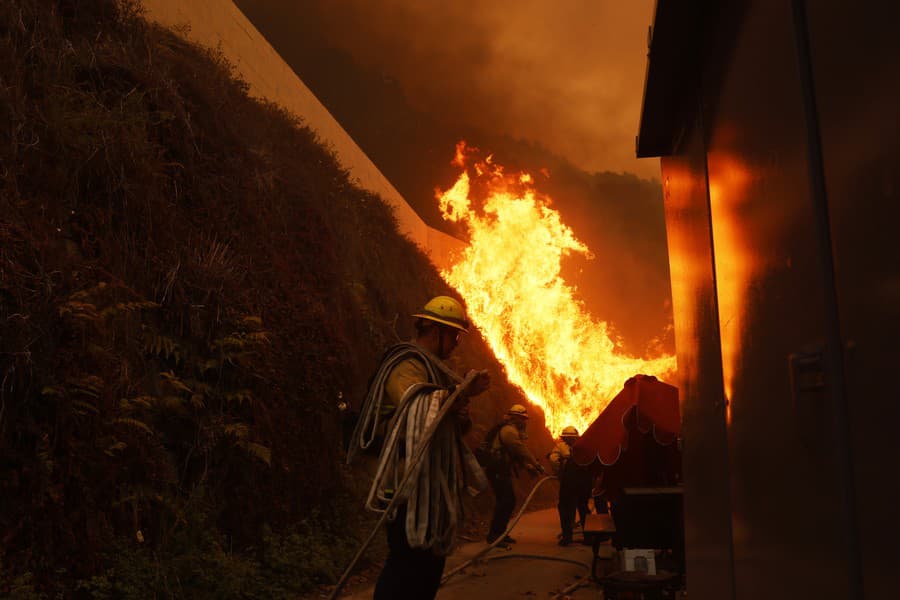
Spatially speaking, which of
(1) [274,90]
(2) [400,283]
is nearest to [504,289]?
(2) [400,283]

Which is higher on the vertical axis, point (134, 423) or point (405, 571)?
point (134, 423)

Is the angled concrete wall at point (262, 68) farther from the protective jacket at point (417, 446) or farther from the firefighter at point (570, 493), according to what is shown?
the protective jacket at point (417, 446)

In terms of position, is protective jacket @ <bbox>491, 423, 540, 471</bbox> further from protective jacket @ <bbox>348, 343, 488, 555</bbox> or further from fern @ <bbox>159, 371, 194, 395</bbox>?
protective jacket @ <bbox>348, 343, 488, 555</bbox>

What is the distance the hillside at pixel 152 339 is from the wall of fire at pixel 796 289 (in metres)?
2.69

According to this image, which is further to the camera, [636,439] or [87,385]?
[636,439]

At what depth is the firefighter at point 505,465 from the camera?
11977 mm

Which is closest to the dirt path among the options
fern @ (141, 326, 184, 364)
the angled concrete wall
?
fern @ (141, 326, 184, 364)

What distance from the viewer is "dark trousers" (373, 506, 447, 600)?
3959mm

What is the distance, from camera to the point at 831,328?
1.57 metres

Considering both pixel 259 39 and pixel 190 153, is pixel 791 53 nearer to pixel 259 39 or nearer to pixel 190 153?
pixel 190 153

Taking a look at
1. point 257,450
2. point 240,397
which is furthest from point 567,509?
point 240,397

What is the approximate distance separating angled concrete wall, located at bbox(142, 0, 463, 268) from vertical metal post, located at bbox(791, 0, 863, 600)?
13114 millimetres

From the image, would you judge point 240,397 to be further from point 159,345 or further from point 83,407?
point 83,407

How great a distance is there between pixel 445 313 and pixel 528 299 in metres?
26.9
